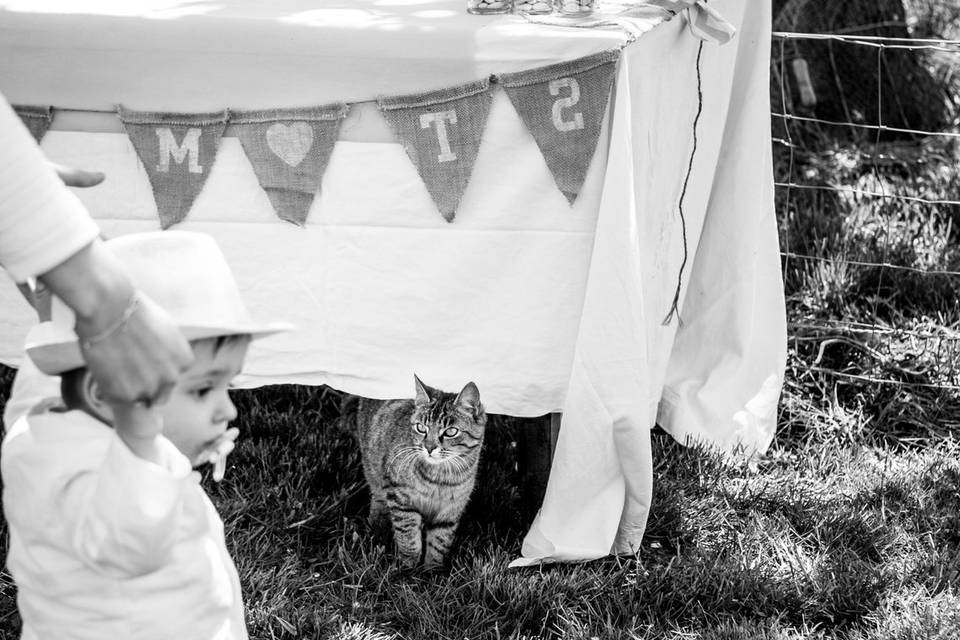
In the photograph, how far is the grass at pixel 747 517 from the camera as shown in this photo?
2.62 m

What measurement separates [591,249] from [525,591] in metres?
0.86

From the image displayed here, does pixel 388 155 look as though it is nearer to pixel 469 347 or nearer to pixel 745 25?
pixel 469 347

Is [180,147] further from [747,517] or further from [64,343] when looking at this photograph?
[747,517]

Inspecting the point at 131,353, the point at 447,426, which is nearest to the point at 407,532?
the point at 447,426

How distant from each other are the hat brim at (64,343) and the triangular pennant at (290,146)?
1.11m

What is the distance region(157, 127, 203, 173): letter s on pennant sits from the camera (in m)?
2.44

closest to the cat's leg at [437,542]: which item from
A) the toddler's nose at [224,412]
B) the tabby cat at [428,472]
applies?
the tabby cat at [428,472]

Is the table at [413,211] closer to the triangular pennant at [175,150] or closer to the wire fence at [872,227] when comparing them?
the triangular pennant at [175,150]

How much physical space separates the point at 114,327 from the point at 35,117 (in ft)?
4.96

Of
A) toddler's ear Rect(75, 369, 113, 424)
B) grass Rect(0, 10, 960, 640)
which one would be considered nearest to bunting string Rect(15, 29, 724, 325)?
grass Rect(0, 10, 960, 640)

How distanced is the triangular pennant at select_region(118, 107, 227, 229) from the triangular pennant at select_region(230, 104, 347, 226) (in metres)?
0.07

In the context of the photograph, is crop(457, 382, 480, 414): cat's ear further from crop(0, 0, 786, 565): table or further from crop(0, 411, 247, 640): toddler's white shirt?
crop(0, 411, 247, 640): toddler's white shirt

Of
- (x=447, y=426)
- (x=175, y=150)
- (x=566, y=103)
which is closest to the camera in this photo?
(x=566, y=103)

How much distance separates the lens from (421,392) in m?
2.70
